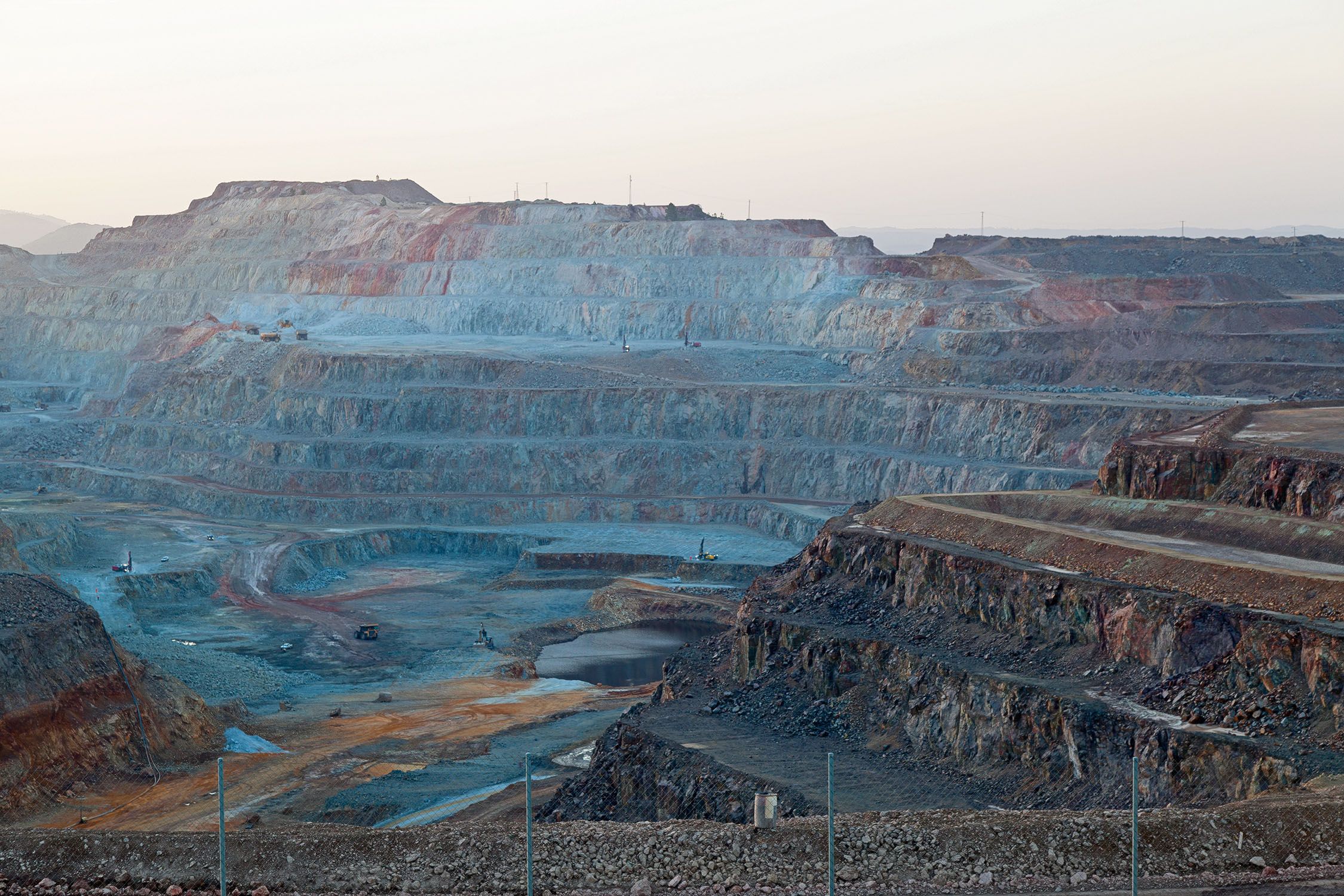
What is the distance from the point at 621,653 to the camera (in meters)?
72.4

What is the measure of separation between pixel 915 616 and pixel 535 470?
6736 cm

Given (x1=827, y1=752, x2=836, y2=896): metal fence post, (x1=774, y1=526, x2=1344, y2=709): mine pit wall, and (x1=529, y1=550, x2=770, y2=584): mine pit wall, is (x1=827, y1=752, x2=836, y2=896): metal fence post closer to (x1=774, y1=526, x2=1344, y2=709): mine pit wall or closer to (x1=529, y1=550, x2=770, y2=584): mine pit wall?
(x1=774, y1=526, x2=1344, y2=709): mine pit wall

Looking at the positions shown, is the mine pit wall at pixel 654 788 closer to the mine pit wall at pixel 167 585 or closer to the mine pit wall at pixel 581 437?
the mine pit wall at pixel 167 585

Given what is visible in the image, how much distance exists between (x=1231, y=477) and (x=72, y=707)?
120 ft

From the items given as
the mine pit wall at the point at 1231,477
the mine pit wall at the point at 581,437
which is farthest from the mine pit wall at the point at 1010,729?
the mine pit wall at the point at 581,437

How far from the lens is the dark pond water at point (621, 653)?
222ft

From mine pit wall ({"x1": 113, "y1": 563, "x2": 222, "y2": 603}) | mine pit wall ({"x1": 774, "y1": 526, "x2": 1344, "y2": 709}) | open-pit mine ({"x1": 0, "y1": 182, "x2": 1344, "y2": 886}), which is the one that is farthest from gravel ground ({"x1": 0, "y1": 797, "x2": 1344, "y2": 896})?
mine pit wall ({"x1": 113, "y1": 563, "x2": 222, "y2": 603})

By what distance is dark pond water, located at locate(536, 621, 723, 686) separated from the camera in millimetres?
67812

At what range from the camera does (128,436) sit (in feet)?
416

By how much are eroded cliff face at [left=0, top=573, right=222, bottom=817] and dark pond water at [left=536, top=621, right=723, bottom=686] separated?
730 inches

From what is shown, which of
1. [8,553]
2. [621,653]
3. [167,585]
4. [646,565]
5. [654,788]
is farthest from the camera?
[646,565]

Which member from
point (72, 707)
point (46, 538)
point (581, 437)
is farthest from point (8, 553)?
point (581, 437)

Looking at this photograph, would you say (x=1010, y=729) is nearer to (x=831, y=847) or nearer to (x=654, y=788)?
(x=654, y=788)

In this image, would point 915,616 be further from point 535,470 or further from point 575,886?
point 535,470
